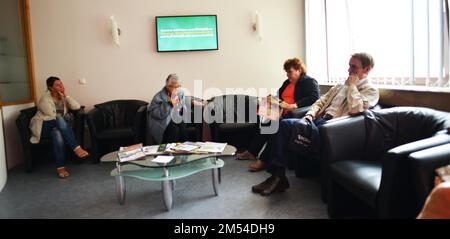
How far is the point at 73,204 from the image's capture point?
102 inches

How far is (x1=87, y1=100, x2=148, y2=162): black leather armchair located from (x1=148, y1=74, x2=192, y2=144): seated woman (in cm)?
24

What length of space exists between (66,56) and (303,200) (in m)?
3.93

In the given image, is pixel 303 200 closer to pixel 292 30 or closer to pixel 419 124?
pixel 419 124

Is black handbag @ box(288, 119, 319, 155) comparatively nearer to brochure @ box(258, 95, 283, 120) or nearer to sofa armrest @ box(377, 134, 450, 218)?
brochure @ box(258, 95, 283, 120)

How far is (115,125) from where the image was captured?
4.25 metres

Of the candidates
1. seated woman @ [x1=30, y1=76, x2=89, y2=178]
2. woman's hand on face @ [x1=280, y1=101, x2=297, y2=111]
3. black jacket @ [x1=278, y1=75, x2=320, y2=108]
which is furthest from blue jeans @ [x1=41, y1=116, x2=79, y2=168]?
black jacket @ [x1=278, y1=75, x2=320, y2=108]

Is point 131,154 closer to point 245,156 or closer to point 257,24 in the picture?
point 245,156

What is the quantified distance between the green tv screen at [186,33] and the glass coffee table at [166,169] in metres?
2.27

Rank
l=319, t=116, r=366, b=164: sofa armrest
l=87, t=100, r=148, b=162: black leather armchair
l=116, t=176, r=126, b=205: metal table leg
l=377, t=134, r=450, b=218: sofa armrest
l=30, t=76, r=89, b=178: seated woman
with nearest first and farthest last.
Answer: l=377, t=134, r=450, b=218: sofa armrest → l=319, t=116, r=366, b=164: sofa armrest → l=116, t=176, r=126, b=205: metal table leg → l=30, t=76, r=89, b=178: seated woman → l=87, t=100, r=148, b=162: black leather armchair

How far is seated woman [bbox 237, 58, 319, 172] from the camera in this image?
3.31m

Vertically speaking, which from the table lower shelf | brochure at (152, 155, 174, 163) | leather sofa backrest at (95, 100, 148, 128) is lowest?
the table lower shelf

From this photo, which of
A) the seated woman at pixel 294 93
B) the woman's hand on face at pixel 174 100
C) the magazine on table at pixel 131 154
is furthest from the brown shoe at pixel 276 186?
the woman's hand on face at pixel 174 100

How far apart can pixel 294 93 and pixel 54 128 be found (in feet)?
9.36

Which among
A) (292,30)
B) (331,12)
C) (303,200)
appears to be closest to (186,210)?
(303,200)
